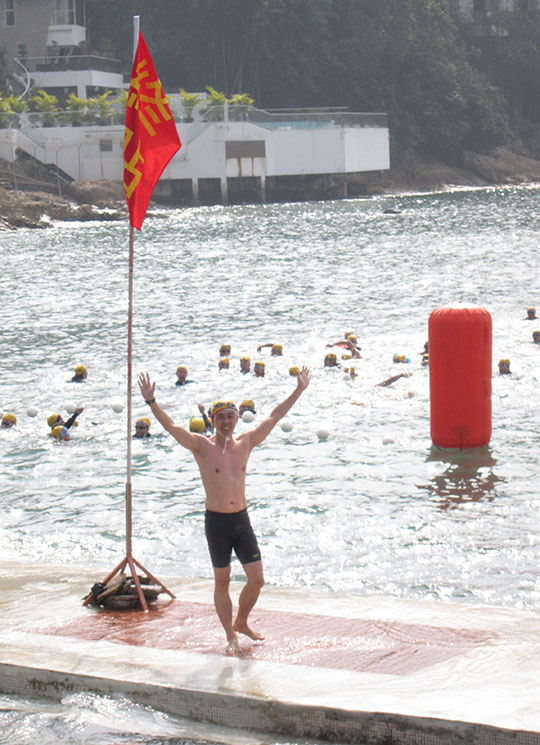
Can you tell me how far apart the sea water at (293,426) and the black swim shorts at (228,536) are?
3804 mm

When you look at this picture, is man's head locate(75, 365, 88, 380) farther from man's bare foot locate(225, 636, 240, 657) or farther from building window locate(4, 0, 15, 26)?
building window locate(4, 0, 15, 26)

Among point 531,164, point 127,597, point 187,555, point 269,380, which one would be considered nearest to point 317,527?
point 187,555

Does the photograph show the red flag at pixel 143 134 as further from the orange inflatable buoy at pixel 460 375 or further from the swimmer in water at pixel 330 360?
the swimmer in water at pixel 330 360

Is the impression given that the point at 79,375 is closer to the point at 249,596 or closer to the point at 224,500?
the point at 249,596

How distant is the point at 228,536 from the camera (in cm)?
841

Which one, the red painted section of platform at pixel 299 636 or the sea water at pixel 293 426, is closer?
the red painted section of platform at pixel 299 636

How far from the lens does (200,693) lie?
7.66m

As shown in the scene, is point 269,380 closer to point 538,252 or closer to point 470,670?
point 470,670

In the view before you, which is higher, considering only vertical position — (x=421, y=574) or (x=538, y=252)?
(x=538, y=252)

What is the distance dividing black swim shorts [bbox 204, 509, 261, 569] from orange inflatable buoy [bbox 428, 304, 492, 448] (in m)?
8.26

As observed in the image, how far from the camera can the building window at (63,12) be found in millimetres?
94500

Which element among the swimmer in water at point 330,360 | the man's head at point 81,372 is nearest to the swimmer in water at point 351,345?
the swimmer in water at point 330,360

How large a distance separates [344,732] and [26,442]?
13.3 m

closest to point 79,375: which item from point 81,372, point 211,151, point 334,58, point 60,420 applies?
point 81,372
